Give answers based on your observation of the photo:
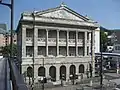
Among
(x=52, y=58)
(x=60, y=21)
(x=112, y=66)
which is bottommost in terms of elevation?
(x=112, y=66)

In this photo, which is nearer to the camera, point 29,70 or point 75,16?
point 29,70

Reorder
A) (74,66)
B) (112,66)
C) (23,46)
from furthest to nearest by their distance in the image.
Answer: (112,66) → (74,66) → (23,46)

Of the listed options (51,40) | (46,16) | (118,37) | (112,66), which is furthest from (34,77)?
(118,37)

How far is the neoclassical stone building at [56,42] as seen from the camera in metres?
36.7

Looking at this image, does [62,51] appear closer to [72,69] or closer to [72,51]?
[72,51]

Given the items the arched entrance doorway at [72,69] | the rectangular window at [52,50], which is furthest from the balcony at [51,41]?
the arched entrance doorway at [72,69]

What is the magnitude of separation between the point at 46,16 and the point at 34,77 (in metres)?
11.2

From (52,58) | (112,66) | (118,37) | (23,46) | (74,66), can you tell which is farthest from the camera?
(118,37)

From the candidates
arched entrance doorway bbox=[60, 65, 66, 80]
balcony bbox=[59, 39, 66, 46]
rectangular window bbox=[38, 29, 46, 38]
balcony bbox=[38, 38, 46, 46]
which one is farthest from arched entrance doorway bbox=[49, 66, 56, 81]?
rectangular window bbox=[38, 29, 46, 38]

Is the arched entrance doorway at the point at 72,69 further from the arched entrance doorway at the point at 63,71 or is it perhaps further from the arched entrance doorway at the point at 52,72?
the arched entrance doorway at the point at 52,72

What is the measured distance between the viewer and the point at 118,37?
8056 cm

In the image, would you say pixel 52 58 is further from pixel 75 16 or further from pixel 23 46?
pixel 75 16

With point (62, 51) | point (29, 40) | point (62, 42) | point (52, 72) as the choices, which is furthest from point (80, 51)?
point (29, 40)

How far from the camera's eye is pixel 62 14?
40.7 metres
